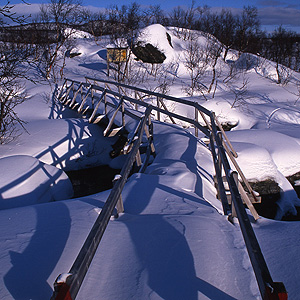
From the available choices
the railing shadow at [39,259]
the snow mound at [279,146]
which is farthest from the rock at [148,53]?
the railing shadow at [39,259]

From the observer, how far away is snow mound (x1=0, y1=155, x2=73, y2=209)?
17.3 feet

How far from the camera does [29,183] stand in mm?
5754

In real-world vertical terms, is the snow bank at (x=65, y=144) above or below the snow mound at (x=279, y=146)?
below

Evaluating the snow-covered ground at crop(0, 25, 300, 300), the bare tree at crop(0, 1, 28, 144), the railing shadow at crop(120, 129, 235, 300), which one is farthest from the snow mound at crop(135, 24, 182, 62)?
the railing shadow at crop(120, 129, 235, 300)

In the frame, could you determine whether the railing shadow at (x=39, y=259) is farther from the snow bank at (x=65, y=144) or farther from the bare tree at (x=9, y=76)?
the snow bank at (x=65, y=144)

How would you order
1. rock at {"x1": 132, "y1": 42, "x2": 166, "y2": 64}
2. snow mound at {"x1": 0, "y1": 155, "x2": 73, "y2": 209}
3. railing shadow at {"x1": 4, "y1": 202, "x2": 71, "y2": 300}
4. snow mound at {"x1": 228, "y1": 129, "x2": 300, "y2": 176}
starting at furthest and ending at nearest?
rock at {"x1": 132, "y1": 42, "x2": 166, "y2": 64}, snow mound at {"x1": 228, "y1": 129, "x2": 300, "y2": 176}, snow mound at {"x1": 0, "y1": 155, "x2": 73, "y2": 209}, railing shadow at {"x1": 4, "y1": 202, "x2": 71, "y2": 300}

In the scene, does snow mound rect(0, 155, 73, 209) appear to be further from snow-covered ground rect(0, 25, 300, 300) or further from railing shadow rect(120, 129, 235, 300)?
railing shadow rect(120, 129, 235, 300)

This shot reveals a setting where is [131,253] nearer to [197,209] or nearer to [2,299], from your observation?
[2,299]

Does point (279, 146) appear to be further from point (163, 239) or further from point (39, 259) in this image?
point (39, 259)

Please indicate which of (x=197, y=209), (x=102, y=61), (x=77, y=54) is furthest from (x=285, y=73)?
(x=197, y=209)

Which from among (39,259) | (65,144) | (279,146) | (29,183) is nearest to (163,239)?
(39,259)

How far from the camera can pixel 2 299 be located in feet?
5.32

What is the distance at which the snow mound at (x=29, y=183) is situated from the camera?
17.3 ft

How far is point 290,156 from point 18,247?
6832 mm
